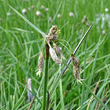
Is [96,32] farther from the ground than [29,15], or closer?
closer

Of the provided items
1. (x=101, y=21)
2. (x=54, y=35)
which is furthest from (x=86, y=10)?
(x=54, y=35)

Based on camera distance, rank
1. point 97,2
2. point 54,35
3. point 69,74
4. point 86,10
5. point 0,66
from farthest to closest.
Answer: point 97,2
point 86,10
point 0,66
point 69,74
point 54,35

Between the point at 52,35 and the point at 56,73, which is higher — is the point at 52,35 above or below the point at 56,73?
above

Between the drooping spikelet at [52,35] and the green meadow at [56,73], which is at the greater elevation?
the drooping spikelet at [52,35]

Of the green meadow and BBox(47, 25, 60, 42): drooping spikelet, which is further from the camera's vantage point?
the green meadow

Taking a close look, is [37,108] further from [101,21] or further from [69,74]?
[101,21]

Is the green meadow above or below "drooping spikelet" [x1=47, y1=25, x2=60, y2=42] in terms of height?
below

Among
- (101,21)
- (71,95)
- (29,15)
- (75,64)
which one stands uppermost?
(29,15)

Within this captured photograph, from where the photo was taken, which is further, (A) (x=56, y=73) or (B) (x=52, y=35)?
(A) (x=56, y=73)

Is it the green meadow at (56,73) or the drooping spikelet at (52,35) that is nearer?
the drooping spikelet at (52,35)

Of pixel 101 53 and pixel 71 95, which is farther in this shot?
pixel 101 53

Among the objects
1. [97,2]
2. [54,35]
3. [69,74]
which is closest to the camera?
[54,35]
